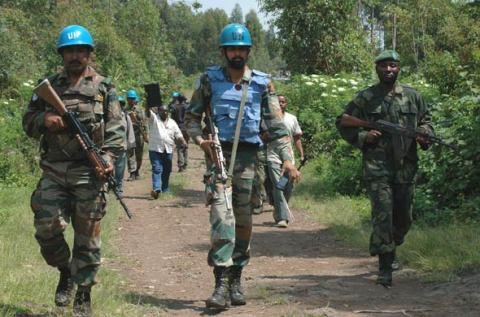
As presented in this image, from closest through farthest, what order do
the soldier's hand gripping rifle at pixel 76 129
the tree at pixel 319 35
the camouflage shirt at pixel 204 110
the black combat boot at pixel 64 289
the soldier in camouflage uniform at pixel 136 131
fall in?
the soldier's hand gripping rifle at pixel 76 129, the black combat boot at pixel 64 289, the camouflage shirt at pixel 204 110, the soldier in camouflage uniform at pixel 136 131, the tree at pixel 319 35

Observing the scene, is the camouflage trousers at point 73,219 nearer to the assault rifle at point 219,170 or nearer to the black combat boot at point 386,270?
the assault rifle at point 219,170

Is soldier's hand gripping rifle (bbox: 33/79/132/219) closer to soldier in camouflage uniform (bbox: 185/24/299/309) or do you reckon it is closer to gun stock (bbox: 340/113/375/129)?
soldier in camouflage uniform (bbox: 185/24/299/309)

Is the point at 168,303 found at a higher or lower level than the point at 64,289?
lower

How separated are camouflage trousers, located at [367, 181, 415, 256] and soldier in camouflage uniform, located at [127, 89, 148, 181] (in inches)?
375

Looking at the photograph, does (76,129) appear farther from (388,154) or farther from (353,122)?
(388,154)

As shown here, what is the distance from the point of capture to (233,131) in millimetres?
6039

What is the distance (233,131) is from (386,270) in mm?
1981

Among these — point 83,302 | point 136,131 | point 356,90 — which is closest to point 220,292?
point 83,302

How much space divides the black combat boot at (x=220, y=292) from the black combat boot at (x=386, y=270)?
5.09 ft

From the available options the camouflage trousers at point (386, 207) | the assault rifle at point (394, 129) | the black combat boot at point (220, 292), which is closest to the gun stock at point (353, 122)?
the assault rifle at point (394, 129)

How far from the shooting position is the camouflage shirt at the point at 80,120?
17.8ft

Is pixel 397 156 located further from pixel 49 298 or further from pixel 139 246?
pixel 139 246

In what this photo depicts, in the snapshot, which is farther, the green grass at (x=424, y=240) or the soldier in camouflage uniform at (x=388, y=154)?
the green grass at (x=424, y=240)

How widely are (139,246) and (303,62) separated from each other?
1584 centimetres
